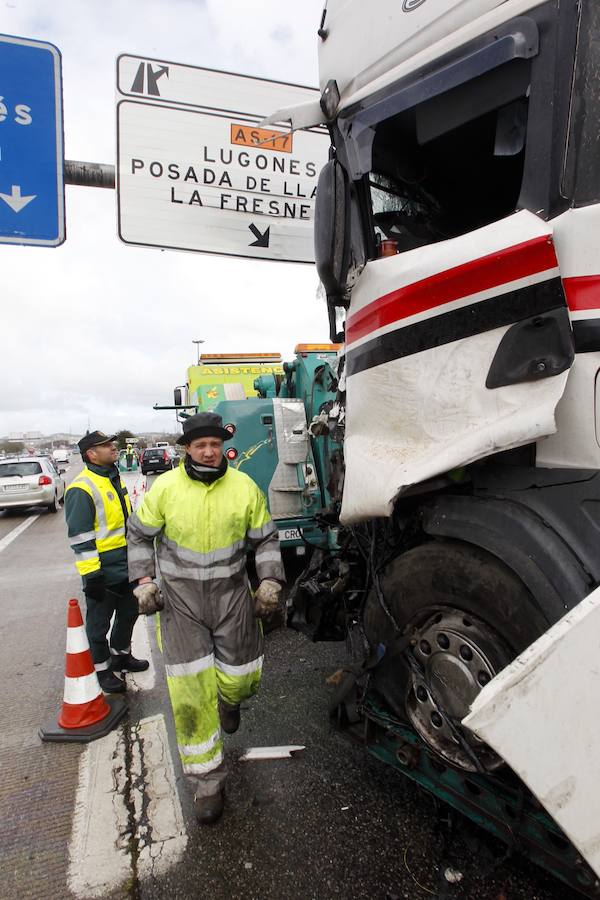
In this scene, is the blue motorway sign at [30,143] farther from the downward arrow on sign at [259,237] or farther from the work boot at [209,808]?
the work boot at [209,808]

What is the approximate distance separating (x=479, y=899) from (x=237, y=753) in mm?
1360

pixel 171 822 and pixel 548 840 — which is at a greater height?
pixel 548 840

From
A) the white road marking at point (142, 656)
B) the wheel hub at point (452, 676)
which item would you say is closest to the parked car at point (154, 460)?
the white road marking at point (142, 656)

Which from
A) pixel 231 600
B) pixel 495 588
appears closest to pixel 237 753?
pixel 231 600

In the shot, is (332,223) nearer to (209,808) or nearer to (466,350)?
(466,350)

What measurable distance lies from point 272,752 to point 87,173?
3621mm

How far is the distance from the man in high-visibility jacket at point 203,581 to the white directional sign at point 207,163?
1507mm

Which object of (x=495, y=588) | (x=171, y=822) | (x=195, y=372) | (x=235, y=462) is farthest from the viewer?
(x=195, y=372)

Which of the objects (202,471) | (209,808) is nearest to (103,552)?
(202,471)

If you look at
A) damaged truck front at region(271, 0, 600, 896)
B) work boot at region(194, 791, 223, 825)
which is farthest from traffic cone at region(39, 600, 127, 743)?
damaged truck front at region(271, 0, 600, 896)

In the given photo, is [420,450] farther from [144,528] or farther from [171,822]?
[171,822]

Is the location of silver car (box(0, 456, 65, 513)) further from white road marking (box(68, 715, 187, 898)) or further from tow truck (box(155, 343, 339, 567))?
white road marking (box(68, 715, 187, 898))

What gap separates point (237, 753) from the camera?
2887 mm

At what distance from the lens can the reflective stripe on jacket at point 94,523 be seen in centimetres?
345
